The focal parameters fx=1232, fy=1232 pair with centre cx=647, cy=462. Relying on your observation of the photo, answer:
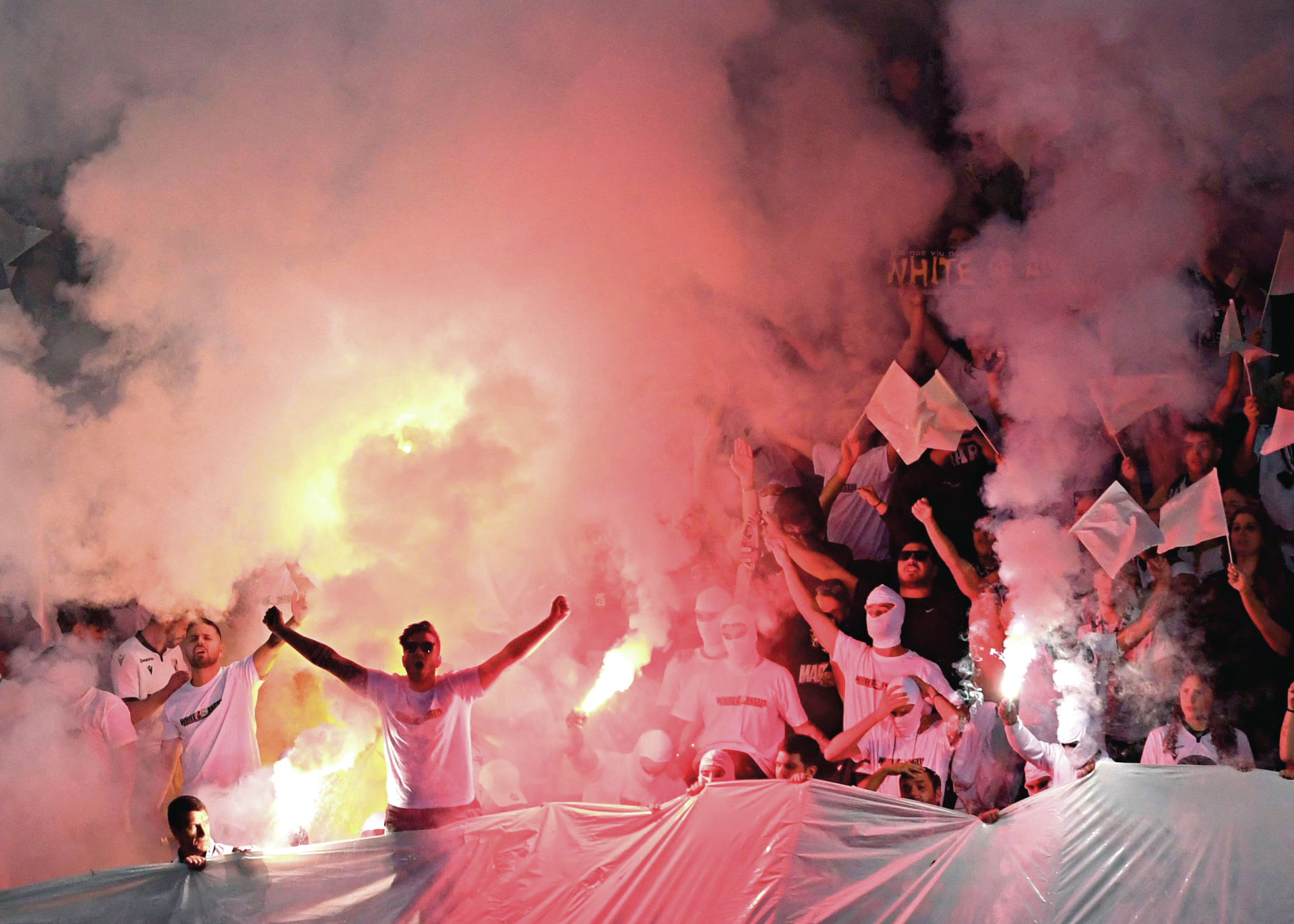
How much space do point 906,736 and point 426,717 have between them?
2038 mm

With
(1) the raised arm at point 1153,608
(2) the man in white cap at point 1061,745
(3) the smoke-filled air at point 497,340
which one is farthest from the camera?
(3) the smoke-filled air at point 497,340

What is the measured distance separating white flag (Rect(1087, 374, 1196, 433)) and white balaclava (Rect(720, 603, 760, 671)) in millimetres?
1888

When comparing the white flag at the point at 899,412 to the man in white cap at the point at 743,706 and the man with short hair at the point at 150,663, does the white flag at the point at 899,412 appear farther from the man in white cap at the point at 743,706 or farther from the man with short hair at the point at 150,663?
the man with short hair at the point at 150,663

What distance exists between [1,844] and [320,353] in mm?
3000

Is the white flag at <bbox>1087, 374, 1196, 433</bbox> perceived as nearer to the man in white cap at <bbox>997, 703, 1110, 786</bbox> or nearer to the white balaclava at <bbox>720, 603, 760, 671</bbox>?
the man in white cap at <bbox>997, 703, 1110, 786</bbox>

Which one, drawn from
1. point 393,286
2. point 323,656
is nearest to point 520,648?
point 323,656

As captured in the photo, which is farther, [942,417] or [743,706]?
[743,706]

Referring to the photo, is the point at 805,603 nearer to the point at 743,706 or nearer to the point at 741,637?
the point at 741,637

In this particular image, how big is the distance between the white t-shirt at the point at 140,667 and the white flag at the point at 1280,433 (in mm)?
5484

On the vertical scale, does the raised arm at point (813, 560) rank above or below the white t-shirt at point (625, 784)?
above

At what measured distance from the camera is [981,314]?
18.9 ft

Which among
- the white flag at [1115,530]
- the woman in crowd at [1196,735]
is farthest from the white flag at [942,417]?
the woman in crowd at [1196,735]

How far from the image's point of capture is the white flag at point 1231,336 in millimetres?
5148

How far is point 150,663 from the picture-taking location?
267 inches
